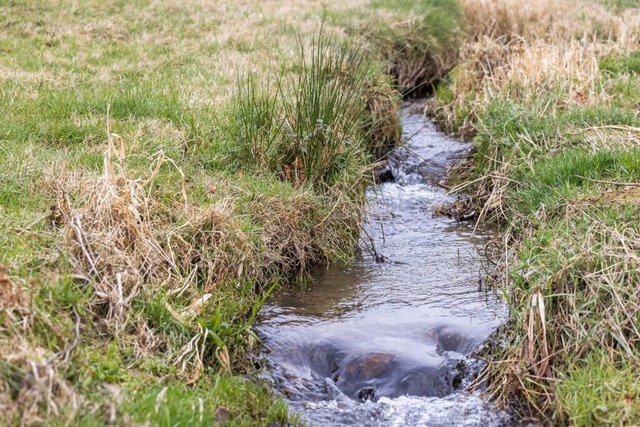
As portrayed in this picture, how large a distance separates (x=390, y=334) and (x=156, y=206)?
1.81 m

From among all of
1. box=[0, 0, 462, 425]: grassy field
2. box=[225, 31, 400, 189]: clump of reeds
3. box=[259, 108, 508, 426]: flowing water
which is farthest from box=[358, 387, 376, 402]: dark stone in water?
box=[225, 31, 400, 189]: clump of reeds

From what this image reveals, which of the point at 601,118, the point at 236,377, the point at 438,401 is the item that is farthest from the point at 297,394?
the point at 601,118

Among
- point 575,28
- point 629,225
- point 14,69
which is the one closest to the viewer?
point 629,225

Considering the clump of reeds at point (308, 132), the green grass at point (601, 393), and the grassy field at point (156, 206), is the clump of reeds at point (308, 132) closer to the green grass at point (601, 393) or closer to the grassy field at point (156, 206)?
the grassy field at point (156, 206)

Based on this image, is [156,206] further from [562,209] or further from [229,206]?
[562,209]

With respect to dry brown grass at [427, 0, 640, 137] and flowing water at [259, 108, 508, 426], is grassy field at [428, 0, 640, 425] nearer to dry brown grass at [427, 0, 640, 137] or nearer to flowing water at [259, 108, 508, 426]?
dry brown grass at [427, 0, 640, 137]

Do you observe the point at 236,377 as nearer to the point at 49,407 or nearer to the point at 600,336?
the point at 49,407

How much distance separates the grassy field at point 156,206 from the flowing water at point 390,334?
0.25m

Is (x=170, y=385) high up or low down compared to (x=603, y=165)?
down

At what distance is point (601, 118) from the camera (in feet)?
24.6

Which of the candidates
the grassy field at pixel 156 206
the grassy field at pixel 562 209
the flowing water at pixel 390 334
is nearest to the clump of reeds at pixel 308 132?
the grassy field at pixel 156 206

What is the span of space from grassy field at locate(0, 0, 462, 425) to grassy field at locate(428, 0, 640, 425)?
129 cm

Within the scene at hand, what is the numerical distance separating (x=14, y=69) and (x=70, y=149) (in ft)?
7.75

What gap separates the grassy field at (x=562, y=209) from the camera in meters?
4.34
